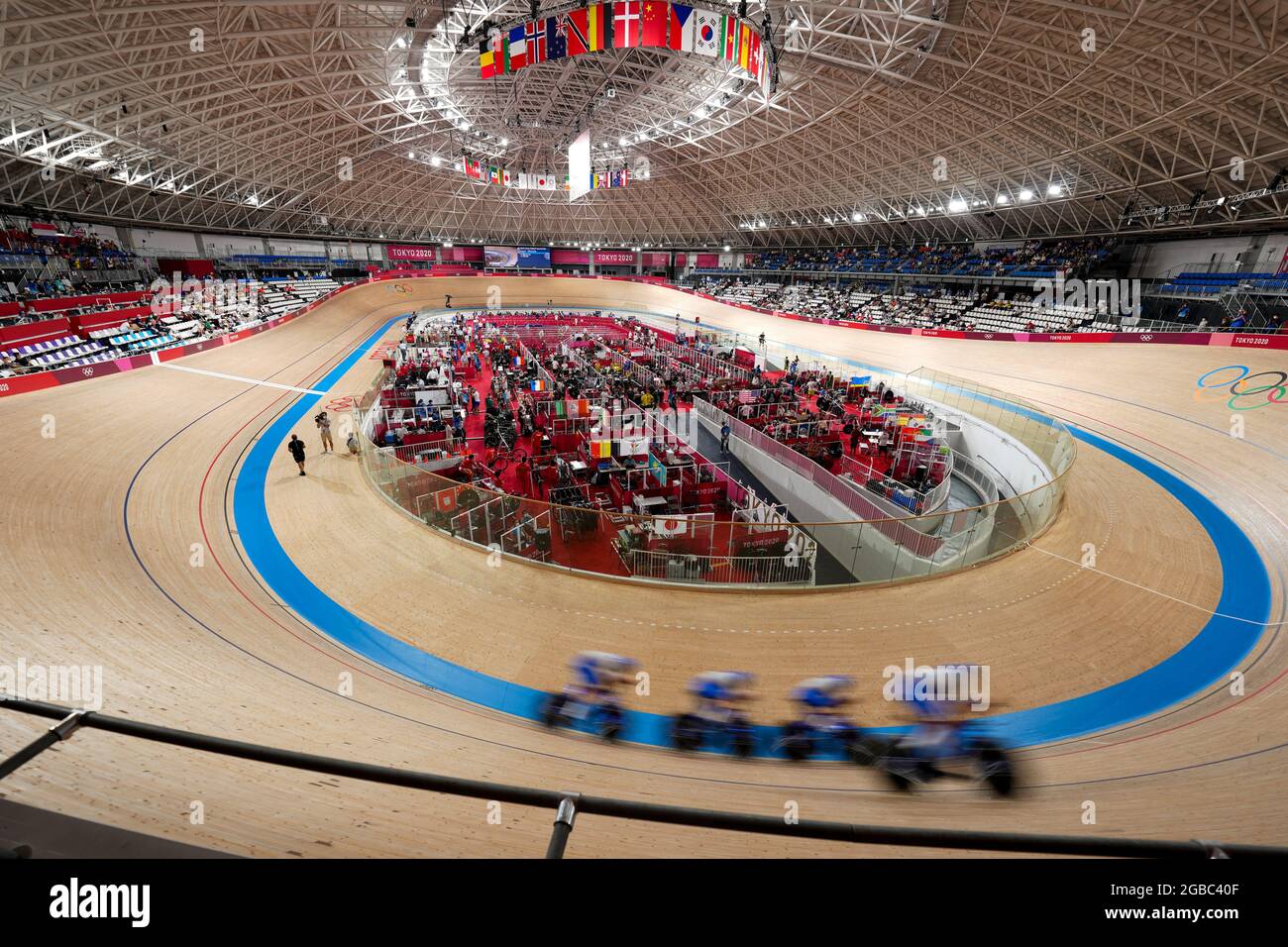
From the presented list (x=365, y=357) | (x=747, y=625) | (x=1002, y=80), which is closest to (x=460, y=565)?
(x=747, y=625)

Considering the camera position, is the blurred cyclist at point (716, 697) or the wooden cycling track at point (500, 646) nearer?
the wooden cycling track at point (500, 646)

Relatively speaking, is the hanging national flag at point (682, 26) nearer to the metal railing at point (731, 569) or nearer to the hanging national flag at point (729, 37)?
the hanging national flag at point (729, 37)

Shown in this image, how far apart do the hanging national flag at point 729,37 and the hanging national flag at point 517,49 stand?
15.3 ft

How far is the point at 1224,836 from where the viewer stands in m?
3.60

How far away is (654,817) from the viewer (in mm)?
1283

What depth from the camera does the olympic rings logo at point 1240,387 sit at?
12.8 metres

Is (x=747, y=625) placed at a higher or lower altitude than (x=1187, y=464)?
lower

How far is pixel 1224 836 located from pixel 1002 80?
24101mm

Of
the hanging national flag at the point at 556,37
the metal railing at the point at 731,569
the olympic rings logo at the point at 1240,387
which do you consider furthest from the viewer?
the olympic rings logo at the point at 1240,387

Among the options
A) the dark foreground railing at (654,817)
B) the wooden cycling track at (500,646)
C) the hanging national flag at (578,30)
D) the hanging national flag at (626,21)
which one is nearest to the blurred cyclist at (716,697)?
the wooden cycling track at (500,646)

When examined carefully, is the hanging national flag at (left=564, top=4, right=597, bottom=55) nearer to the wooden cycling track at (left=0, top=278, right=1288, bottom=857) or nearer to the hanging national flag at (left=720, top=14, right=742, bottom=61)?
the hanging national flag at (left=720, top=14, right=742, bottom=61)

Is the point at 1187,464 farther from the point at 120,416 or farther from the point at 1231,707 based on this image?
the point at 120,416

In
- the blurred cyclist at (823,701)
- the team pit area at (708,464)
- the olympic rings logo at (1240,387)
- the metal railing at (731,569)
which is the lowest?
the blurred cyclist at (823,701)

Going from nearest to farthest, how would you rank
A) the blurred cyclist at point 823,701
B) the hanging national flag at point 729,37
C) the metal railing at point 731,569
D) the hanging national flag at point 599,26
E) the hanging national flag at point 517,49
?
the blurred cyclist at point 823,701, the metal railing at point 731,569, the hanging national flag at point 599,26, the hanging national flag at point 729,37, the hanging national flag at point 517,49
